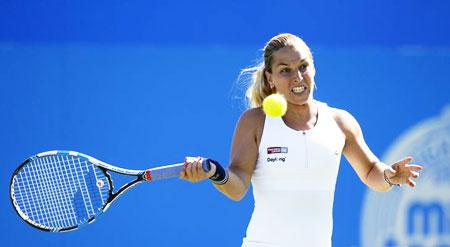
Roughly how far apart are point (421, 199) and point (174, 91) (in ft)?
5.66

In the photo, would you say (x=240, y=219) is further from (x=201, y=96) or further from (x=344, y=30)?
(x=344, y=30)

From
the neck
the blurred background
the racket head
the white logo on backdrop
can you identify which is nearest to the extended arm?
the neck

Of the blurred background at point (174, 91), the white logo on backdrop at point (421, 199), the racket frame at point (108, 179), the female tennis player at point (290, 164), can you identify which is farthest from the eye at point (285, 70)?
the white logo on backdrop at point (421, 199)

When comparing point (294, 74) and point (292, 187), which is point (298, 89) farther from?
point (292, 187)

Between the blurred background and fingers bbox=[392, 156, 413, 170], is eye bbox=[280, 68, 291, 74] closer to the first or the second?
fingers bbox=[392, 156, 413, 170]

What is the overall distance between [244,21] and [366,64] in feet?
2.67

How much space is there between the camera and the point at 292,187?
3580 mm

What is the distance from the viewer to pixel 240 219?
5.56 metres

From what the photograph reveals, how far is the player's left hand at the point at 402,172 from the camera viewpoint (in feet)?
12.2

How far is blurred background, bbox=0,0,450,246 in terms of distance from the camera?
536 centimetres

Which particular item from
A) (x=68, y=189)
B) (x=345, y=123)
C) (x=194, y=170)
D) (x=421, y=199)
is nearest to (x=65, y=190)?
(x=68, y=189)

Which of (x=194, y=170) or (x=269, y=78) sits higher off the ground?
(x=269, y=78)

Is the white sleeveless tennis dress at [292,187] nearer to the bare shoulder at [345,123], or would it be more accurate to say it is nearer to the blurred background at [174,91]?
the bare shoulder at [345,123]

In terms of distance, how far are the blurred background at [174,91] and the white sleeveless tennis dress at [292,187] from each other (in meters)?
1.84
